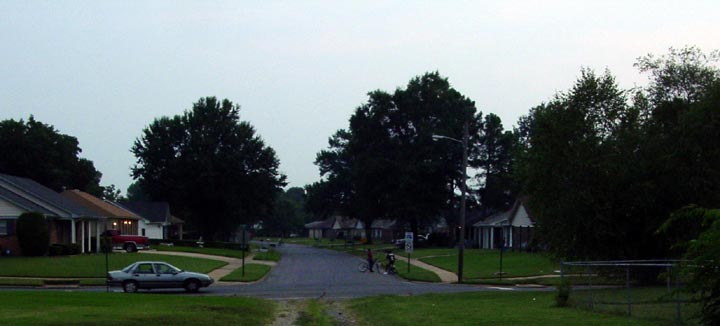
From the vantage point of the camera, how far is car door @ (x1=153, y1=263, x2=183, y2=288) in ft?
123

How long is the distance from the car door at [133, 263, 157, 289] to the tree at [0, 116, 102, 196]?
56257 mm

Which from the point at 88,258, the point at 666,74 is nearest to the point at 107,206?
the point at 88,258

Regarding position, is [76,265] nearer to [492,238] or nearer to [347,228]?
[492,238]

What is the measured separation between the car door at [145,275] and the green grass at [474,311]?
10144mm

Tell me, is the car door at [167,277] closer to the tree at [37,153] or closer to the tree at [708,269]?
the tree at [708,269]

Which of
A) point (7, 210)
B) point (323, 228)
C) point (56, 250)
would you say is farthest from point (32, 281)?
point (323, 228)

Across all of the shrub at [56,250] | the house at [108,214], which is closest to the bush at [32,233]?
the shrub at [56,250]

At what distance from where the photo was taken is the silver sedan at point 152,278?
37.2 metres

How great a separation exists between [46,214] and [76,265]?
25.8 ft

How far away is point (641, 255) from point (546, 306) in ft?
40.6

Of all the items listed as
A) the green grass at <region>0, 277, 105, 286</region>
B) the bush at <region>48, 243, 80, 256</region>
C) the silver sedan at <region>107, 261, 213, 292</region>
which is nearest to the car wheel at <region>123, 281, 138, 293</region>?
the silver sedan at <region>107, 261, 213, 292</region>

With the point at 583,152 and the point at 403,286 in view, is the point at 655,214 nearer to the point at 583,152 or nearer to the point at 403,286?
the point at 583,152

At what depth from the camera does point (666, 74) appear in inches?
1631

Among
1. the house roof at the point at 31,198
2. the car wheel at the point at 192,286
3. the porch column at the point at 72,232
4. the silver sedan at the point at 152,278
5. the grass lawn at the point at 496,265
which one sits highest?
the house roof at the point at 31,198
